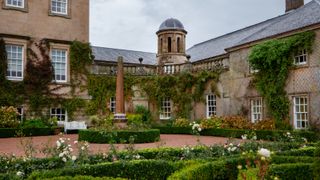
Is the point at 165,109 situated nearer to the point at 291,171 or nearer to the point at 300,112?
the point at 300,112

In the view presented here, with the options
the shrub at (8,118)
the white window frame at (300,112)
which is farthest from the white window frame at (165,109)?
the shrub at (8,118)

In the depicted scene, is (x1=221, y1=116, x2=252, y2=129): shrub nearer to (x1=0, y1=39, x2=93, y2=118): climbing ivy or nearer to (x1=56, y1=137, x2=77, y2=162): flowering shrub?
(x1=0, y1=39, x2=93, y2=118): climbing ivy

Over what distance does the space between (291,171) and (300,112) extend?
1131 centimetres

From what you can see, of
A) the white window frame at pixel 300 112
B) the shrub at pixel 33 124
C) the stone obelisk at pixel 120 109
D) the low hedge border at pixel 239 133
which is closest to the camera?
the low hedge border at pixel 239 133

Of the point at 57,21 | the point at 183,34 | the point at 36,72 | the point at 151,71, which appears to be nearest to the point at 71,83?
the point at 36,72

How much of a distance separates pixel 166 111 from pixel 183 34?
8696mm

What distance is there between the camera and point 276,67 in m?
18.2

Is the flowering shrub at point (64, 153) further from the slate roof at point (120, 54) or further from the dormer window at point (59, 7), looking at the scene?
the slate roof at point (120, 54)

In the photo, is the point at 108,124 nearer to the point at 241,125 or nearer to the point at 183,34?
the point at 241,125

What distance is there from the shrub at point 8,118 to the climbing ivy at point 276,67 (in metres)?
13.3

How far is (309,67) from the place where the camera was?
16.7m

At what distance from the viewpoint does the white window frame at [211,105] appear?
22844 millimetres

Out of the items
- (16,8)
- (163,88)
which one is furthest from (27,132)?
(163,88)

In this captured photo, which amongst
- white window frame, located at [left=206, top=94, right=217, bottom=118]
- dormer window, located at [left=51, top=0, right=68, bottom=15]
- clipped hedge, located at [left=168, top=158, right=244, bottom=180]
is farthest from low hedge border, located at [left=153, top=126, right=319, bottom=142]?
dormer window, located at [left=51, top=0, right=68, bottom=15]
